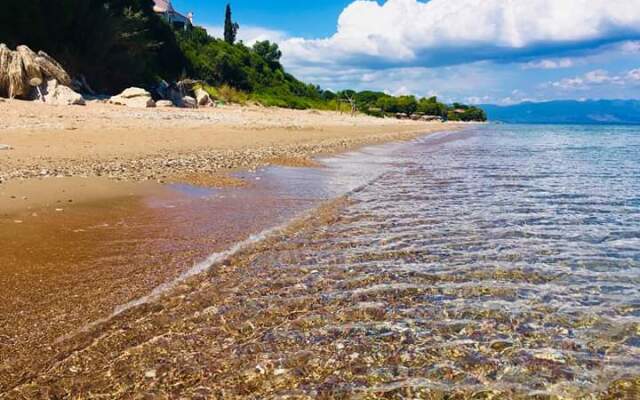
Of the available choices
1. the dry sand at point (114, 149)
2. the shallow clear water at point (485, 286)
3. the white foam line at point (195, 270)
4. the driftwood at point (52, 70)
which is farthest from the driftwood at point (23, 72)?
the white foam line at point (195, 270)

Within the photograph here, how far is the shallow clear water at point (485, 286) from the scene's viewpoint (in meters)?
3.49

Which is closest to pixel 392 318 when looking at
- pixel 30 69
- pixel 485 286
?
pixel 485 286

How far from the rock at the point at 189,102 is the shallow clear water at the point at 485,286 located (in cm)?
2977

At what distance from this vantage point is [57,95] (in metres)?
24.2

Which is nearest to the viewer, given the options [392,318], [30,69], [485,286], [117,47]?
[392,318]

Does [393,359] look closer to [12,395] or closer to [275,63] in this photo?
[12,395]

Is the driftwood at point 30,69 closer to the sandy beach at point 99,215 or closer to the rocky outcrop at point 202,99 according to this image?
the sandy beach at point 99,215

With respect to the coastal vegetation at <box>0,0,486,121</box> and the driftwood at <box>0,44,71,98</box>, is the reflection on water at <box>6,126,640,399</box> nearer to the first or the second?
the driftwood at <box>0,44,71,98</box>

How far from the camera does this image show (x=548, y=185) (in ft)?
41.6

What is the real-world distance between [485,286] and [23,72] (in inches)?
1005

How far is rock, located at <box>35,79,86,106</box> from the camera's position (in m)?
23.8

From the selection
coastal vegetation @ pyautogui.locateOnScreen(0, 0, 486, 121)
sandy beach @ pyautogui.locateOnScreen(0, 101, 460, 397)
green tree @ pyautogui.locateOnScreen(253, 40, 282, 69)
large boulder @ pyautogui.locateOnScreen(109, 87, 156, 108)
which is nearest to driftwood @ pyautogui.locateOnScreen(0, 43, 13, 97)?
large boulder @ pyautogui.locateOnScreen(109, 87, 156, 108)

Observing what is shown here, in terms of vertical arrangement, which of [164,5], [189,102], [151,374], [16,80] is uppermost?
[164,5]

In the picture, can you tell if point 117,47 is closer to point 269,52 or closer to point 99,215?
point 99,215
